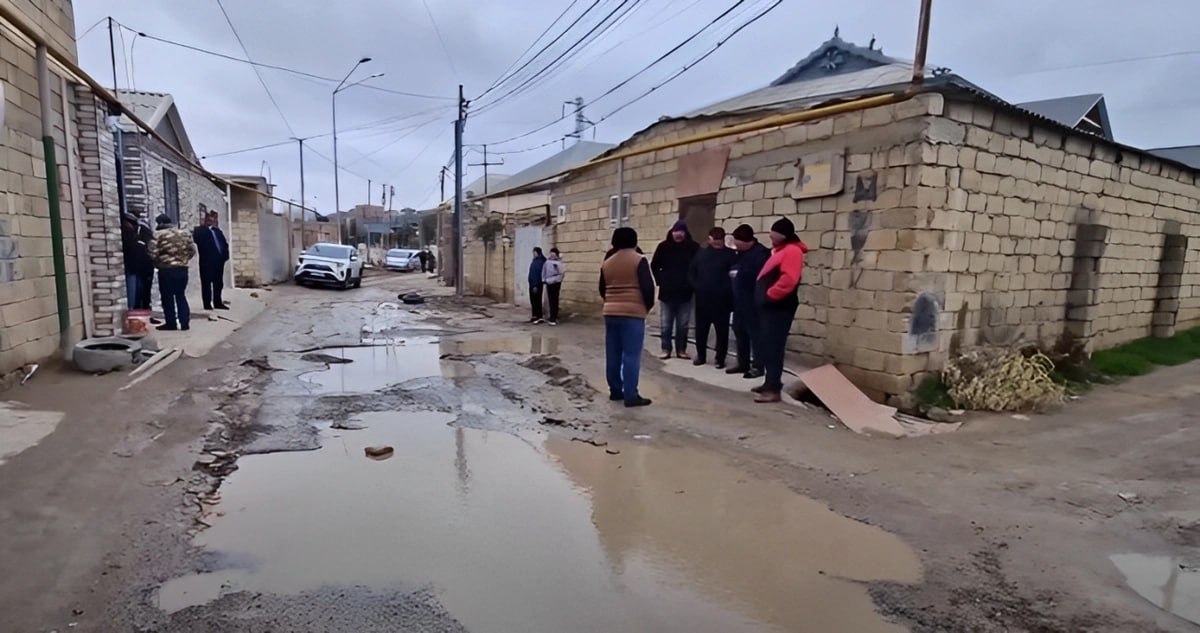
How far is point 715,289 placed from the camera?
7148mm

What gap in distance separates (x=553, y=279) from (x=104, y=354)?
720 centimetres

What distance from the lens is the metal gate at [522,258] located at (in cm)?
1491

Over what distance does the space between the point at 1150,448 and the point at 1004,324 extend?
235cm

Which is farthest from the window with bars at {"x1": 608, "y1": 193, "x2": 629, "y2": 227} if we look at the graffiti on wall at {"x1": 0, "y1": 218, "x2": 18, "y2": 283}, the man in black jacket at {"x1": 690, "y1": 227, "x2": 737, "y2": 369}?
the graffiti on wall at {"x1": 0, "y1": 218, "x2": 18, "y2": 283}

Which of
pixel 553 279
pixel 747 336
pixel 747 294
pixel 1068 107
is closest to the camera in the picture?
pixel 747 294

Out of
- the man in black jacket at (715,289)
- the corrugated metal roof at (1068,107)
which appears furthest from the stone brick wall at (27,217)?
the corrugated metal roof at (1068,107)

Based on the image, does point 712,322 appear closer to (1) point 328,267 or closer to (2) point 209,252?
(2) point 209,252

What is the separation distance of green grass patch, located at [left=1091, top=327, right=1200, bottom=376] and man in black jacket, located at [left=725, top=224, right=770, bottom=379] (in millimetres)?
4779

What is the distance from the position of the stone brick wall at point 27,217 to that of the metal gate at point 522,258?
29.7 feet

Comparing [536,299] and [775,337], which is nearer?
[775,337]

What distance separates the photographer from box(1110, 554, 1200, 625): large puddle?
8.67 ft

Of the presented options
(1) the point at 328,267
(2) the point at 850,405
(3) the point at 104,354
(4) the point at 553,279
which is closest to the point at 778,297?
(2) the point at 850,405

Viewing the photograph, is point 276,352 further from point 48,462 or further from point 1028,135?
point 1028,135

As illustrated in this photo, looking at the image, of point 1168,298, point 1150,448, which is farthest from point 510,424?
point 1168,298
